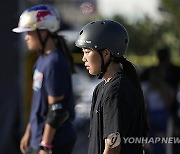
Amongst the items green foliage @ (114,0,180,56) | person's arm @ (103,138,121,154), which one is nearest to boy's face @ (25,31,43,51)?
person's arm @ (103,138,121,154)

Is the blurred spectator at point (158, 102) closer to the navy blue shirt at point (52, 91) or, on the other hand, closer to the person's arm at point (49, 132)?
the navy blue shirt at point (52, 91)

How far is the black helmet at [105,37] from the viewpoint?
477 cm

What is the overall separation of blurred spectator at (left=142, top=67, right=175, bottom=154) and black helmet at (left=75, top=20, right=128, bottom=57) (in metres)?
4.06

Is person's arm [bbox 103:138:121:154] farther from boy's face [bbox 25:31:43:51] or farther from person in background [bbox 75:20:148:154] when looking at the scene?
boy's face [bbox 25:31:43:51]

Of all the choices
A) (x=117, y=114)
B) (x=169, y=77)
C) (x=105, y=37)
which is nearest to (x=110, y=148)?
(x=117, y=114)

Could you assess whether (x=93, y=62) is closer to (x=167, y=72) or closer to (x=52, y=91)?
(x=52, y=91)

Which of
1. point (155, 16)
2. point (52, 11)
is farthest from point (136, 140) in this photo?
point (155, 16)

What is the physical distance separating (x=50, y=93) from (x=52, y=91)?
0.12ft

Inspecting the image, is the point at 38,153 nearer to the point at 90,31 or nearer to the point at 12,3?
the point at 90,31

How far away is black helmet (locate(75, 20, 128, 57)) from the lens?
477cm

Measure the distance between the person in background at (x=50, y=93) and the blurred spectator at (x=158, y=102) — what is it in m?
2.75

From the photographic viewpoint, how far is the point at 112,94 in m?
4.48

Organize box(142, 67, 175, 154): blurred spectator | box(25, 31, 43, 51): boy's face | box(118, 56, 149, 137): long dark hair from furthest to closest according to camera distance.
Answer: box(142, 67, 175, 154): blurred spectator
box(25, 31, 43, 51): boy's face
box(118, 56, 149, 137): long dark hair

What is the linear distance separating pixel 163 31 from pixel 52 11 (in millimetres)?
16922
